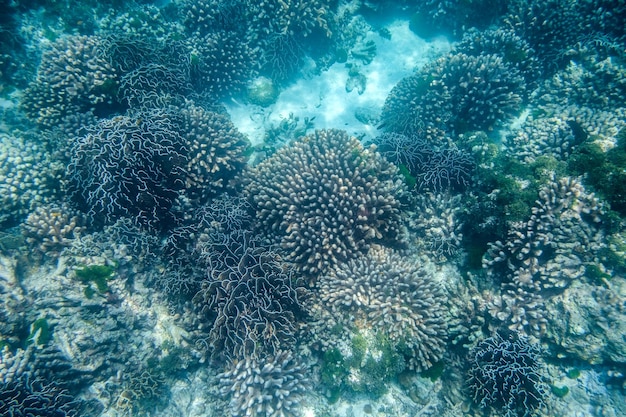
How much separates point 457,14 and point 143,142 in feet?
32.9

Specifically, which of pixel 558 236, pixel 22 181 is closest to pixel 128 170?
A: pixel 22 181

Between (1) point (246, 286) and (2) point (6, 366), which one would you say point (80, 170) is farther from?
(1) point (246, 286)

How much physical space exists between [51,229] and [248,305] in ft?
13.4

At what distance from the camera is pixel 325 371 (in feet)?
17.0

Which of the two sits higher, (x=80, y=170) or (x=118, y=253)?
(x=80, y=170)

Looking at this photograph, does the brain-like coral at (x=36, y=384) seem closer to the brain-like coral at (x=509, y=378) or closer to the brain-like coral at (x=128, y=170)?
the brain-like coral at (x=128, y=170)

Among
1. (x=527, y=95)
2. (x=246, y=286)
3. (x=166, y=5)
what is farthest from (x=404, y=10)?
(x=246, y=286)

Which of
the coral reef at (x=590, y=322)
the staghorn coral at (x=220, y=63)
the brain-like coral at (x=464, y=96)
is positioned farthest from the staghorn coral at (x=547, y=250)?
the staghorn coral at (x=220, y=63)

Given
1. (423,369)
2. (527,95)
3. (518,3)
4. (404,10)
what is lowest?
(423,369)

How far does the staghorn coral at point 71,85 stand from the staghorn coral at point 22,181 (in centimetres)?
116

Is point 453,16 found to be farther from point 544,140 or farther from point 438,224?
point 438,224

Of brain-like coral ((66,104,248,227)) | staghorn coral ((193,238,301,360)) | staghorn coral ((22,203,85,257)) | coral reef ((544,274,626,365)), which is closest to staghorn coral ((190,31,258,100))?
brain-like coral ((66,104,248,227))

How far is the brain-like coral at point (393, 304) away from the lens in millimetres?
4875

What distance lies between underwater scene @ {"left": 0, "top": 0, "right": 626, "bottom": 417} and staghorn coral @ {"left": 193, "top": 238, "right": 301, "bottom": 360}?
0.04m
